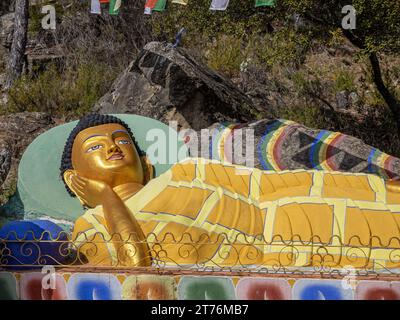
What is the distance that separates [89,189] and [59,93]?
13.2 ft

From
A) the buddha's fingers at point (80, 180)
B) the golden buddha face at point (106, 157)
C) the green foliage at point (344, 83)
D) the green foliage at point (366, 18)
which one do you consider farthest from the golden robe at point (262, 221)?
the green foliage at point (344, 83)

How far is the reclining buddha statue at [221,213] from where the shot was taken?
460 cm

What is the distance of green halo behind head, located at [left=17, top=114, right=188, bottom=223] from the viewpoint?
18.7 feet

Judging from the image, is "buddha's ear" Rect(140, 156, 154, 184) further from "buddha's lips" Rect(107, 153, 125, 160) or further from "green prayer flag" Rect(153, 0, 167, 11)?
"green prayer flag" Rect(153, 0, 167, 11)

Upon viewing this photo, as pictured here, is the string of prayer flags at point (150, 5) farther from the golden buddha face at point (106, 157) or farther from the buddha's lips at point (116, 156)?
the buddha's lips at point (116, 156)

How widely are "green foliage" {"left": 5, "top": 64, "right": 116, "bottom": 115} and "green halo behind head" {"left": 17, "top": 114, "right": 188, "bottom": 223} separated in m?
2.88

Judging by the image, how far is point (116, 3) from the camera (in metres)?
Answer: 6.71

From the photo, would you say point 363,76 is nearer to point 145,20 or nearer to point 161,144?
point 145,20

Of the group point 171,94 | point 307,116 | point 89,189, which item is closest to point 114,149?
point 89,189

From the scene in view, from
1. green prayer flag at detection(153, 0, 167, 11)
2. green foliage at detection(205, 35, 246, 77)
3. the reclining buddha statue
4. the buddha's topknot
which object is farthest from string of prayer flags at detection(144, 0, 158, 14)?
green foliage at detection(205, 35, 246, 77)

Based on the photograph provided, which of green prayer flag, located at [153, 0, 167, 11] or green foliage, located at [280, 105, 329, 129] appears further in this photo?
green foliage, located at [280, 105, 329, 129]

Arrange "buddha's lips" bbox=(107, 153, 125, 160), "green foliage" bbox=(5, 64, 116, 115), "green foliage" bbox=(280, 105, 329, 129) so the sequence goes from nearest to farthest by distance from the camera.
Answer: "buddha's lips" bbox=(107, 153, 125, 160) → "green foliage" bbox=(5, 64, 116, 115) → "green foliage" bbox=(280, 105, 329, 129)

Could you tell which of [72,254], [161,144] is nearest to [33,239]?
[72,254]

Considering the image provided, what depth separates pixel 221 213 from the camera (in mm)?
4961
